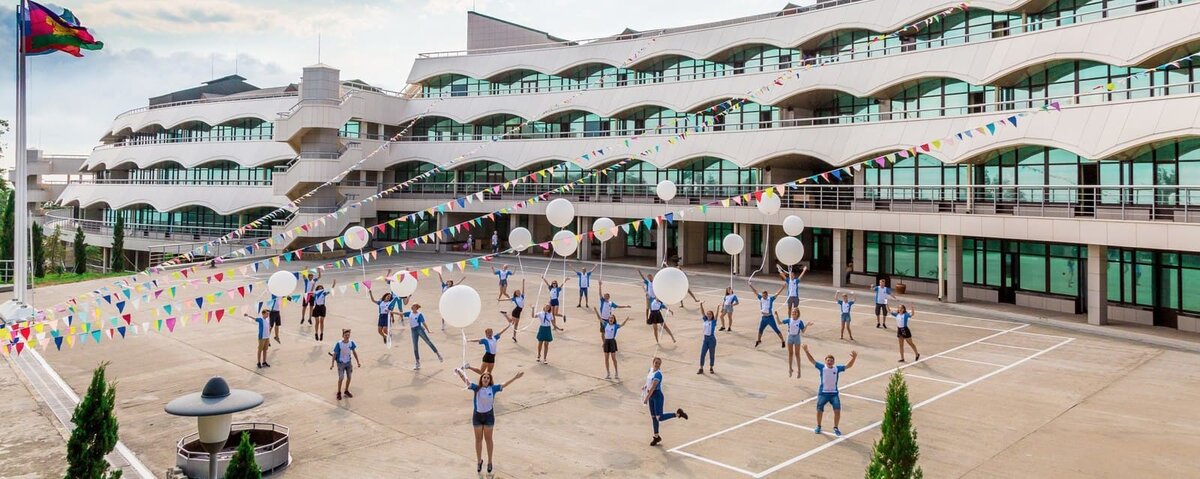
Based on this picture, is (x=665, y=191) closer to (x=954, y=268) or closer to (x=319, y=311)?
(x=954, y=268)

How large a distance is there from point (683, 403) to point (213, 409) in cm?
926

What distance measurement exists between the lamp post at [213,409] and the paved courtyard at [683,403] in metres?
3.65

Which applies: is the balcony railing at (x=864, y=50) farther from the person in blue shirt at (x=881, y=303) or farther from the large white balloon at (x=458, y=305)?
the large white balloon at (x=458, y=305)

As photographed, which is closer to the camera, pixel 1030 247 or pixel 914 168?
pixel 1030 247

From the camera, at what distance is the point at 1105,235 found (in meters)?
22.8

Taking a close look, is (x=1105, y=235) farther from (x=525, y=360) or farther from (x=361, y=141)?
(x=361, y=141)

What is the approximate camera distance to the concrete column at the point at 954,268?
28.3 meters

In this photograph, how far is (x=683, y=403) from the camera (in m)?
14.5

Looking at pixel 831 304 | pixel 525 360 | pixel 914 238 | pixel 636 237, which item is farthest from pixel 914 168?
pixel 525 360

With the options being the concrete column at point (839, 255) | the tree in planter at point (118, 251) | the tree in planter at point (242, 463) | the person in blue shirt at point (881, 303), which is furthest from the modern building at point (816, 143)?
the tree in planter at point (242, 463)

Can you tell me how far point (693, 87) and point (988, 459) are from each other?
3156cm

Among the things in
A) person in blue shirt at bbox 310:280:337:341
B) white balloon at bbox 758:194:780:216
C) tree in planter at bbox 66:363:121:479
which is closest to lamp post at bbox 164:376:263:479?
tree in planter at bbox 66:363:121:479

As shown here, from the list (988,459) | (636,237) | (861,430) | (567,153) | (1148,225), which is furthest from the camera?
(636,237)

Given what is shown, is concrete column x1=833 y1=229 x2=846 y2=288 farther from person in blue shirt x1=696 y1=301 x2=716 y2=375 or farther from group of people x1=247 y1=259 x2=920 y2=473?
person in blue shirt x1=696 y1=301 x2=716 y2=375
